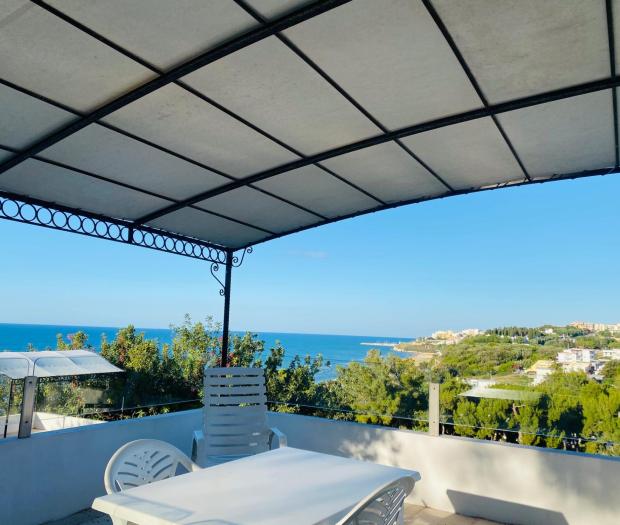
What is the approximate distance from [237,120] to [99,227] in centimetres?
218

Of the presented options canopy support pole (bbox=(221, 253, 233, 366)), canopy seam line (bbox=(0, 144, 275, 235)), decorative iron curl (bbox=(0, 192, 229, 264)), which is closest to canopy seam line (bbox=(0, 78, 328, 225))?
canopy seam line (bbox=(0, 144, 275, 235))

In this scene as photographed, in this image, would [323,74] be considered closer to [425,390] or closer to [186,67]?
[186,67]

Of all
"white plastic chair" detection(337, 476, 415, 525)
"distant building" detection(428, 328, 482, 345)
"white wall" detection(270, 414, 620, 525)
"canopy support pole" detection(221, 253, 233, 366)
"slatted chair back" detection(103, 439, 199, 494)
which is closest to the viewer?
"white plastic chair" detection(337, 476, 415, 525)

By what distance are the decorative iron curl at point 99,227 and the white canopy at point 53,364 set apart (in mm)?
1046

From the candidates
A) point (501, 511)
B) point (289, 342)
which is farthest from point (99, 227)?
point (289, 342)

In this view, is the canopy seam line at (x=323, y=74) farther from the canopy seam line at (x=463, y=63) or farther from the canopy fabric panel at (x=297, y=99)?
the canopy seam line at (x=463, y=63)

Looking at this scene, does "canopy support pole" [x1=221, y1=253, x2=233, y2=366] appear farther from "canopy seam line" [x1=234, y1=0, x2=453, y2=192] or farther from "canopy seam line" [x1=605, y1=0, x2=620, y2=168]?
"canopy seam line" [x1=605, y1=0, x2=620, y2=168]

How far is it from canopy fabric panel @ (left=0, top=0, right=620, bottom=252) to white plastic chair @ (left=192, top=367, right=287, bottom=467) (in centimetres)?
166

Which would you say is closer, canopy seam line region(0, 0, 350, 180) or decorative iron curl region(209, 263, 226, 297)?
canopy seam line region(0, 0, 350, 180)

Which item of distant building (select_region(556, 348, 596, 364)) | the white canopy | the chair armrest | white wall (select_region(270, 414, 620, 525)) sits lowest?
white wall (select_region(270, 414, 620, 525))

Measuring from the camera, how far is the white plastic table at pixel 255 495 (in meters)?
1.73

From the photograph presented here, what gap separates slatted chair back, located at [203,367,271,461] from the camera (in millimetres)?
4074

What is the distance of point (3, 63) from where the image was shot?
7.82ft

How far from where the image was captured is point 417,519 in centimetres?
374
